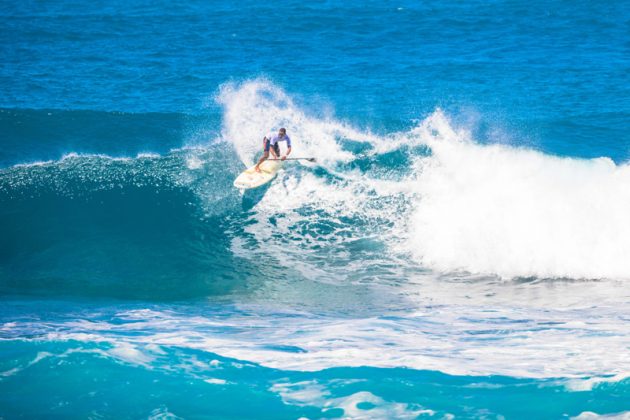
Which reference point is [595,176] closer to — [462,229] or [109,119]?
[462,229]

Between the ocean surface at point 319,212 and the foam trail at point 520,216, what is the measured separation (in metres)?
0.07

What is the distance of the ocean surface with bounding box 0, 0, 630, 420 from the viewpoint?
35.8 ft

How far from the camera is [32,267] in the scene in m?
17.7

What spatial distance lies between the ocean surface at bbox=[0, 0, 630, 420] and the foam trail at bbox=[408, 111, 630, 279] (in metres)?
0.07

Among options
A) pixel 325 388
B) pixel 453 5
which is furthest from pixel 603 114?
pixel 325 388

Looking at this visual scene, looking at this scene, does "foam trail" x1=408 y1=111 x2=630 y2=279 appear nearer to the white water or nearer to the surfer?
the white water

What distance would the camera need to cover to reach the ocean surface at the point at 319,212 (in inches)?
429

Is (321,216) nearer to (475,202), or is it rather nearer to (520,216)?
(475,202)

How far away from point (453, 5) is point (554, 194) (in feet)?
70.2

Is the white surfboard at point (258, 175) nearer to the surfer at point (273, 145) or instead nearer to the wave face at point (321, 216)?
Answer: the surfer at point (273, 145)

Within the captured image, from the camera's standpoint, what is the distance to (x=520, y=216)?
61.4 ft

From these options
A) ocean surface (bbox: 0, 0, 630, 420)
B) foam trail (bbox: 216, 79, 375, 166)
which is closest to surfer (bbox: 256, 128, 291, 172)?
ocean surface (bbox: 0, 0, 630, 420)

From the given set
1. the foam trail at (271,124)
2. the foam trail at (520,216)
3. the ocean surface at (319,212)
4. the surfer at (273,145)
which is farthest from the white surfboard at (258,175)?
the foam trail at (520,216)

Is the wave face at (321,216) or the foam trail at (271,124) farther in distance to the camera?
the foam trail at (271,124)
